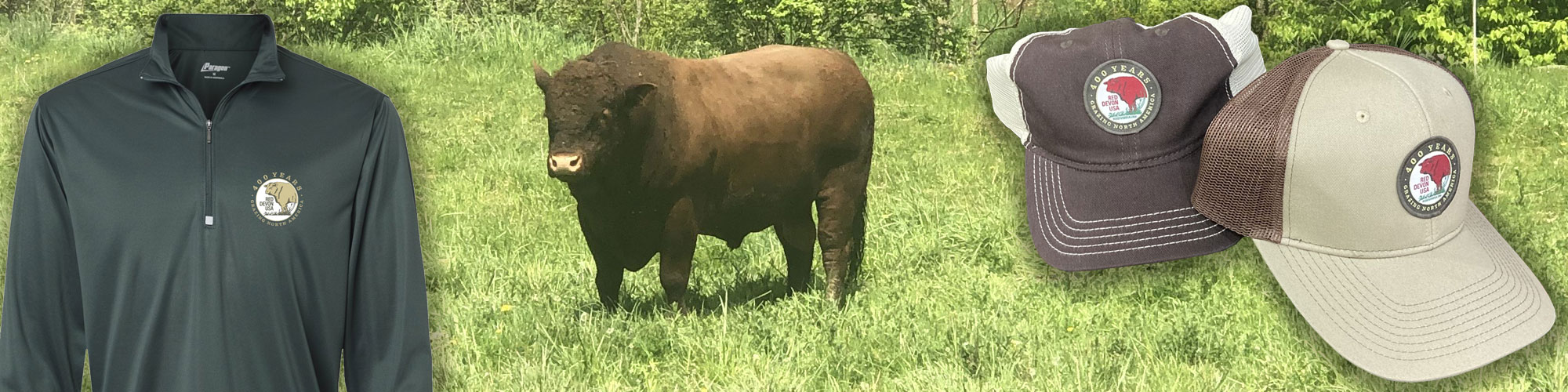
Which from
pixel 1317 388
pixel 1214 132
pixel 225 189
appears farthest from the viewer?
pixel 1317 388

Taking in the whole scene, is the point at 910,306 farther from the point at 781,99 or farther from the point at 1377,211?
the point at 1377,211

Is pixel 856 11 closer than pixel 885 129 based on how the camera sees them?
No

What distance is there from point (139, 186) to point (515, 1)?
748 centimetres

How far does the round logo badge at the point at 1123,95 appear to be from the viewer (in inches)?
169

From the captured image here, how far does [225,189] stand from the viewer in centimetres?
308

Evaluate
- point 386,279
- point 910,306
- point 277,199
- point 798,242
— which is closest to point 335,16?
point 798,242

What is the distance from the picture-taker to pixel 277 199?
10.2ft

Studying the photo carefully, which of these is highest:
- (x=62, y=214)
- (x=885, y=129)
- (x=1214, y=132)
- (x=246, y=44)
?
(x=246, y=44)

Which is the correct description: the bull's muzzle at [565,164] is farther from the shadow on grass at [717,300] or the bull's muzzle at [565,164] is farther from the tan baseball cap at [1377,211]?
the tan baseball cap at [1377,211]

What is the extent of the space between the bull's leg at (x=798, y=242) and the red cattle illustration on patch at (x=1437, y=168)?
2.33m

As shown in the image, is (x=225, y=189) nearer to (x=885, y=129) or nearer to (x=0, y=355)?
(x=0, y=355)

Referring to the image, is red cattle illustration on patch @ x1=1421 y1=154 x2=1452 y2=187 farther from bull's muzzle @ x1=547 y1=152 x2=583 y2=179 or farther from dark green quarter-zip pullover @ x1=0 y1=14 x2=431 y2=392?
dark green quarter-zip pullover @ x1=0 y1=14 x2=431 y2=392

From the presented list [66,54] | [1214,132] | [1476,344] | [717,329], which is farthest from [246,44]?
[66,54]

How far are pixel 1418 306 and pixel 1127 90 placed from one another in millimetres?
1002
